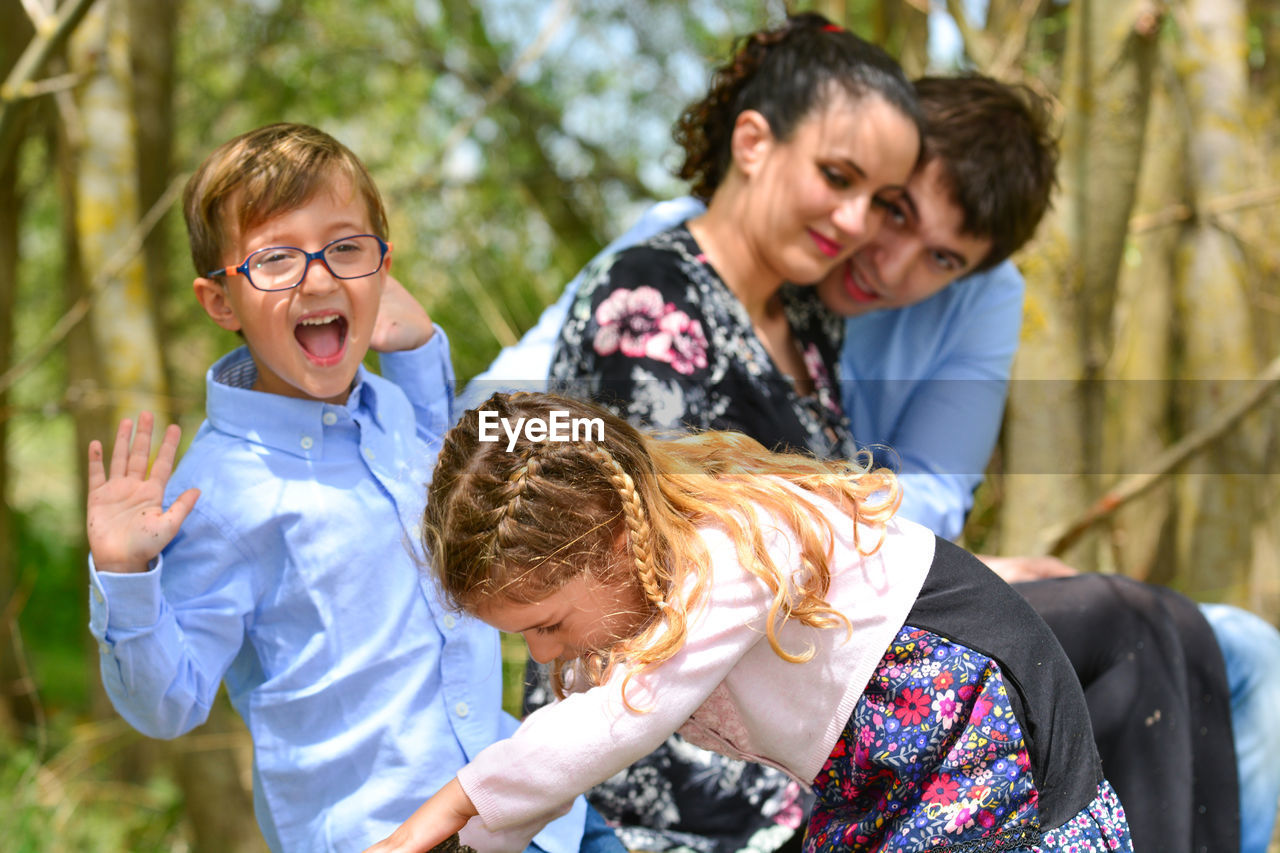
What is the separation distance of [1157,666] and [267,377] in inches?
58.3

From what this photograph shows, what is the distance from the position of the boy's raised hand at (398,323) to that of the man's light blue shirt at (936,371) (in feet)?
1.62

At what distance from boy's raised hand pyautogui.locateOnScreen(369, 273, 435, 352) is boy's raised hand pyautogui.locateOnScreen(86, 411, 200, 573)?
1.18ft

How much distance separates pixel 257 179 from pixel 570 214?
14.9ft

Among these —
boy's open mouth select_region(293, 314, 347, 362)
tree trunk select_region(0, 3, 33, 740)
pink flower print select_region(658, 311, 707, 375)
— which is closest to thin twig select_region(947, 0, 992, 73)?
pink flower print select_region(658, 311, 707, 375)

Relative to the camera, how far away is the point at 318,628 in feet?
5.06

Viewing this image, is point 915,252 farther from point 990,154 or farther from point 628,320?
point 628,320

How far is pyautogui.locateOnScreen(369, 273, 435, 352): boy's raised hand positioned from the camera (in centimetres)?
175

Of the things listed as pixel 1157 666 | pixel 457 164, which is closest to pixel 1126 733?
pixel 1157 666

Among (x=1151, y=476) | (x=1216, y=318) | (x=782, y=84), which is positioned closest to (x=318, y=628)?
(x=782, y=84)

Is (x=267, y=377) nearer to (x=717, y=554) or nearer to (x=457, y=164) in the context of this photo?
(x=717, y=554)

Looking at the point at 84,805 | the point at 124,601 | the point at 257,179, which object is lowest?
the point at 84,805

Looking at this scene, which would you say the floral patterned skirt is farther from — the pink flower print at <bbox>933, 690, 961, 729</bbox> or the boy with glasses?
the boy with glasses

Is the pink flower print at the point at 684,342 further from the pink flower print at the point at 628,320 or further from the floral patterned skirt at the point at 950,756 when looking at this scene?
the floral patterned skirt at the point at 950,756

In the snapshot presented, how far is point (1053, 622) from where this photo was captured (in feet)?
6.17
